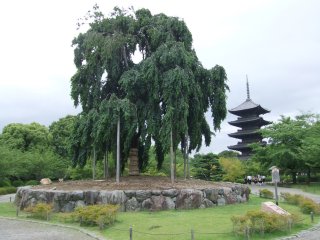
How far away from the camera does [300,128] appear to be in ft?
130

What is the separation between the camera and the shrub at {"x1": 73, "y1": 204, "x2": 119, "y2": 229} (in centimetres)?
1474

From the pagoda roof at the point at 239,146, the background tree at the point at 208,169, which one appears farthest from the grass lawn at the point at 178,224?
the pagoda roof at the point at 239,146

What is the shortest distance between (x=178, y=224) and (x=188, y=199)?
14.4 feet

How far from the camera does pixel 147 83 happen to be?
22.5m

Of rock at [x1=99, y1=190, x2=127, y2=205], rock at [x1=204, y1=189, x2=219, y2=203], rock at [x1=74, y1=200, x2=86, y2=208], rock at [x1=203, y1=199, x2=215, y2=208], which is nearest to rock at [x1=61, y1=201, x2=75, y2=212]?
rock at [x1=74, y1=200, x2=86, y2=208]

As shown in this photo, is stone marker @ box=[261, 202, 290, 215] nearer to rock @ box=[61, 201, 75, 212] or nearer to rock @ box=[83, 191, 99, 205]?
rock @ box=[83, 191, 99, 205]

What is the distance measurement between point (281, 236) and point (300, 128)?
95.2 ft

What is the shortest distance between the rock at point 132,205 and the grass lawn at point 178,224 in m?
0.71

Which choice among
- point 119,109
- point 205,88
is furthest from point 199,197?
point 205,88

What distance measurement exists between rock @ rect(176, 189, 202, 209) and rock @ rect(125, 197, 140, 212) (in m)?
2.01

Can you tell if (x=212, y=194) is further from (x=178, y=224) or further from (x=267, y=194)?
(x=267, y=194)

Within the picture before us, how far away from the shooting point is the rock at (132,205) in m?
18.6

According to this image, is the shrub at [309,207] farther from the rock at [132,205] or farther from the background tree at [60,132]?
the background tree at [60,132]

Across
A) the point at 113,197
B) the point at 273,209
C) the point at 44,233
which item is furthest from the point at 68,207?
the point at 273,209
